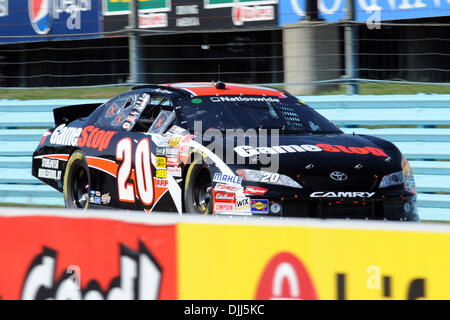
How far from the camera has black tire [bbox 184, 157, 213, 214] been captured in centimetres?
676

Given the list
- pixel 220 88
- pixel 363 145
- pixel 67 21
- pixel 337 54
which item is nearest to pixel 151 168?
pixel 220 88

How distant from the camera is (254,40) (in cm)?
1566

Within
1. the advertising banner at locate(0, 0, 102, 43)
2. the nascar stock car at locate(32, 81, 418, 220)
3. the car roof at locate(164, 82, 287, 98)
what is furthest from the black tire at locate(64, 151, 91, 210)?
the advertising banner at locate(0, 0, 102, 43)

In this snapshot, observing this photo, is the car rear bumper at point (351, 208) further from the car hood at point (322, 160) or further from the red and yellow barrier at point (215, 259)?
the red and yellow barrier at point (215, 259)

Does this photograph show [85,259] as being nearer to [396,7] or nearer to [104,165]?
[104,165]

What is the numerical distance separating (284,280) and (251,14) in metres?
10.7

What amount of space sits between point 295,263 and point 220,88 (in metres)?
4.52

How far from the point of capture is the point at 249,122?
24.3 ft

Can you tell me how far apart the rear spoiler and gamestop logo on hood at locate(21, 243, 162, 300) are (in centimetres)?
493

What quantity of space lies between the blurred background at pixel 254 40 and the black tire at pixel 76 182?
1.73 m

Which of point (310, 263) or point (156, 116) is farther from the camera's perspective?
point (156, 116)

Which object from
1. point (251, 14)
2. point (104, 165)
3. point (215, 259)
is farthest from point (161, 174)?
point (251, 14)

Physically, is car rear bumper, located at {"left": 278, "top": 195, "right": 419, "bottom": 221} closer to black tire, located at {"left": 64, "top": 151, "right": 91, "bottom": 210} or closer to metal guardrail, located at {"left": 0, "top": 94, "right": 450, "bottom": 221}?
metal guardrail, located at {"left": 0, "top": 94, "right": 450, "bottom": 221}
